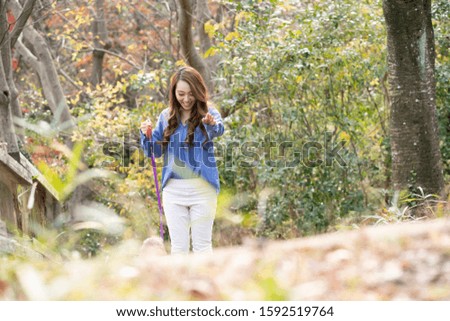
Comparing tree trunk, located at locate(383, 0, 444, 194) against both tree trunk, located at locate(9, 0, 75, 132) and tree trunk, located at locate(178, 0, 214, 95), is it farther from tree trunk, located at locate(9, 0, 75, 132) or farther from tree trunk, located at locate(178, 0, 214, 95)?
tree trunk, located at locate(9, 0, 75, 132)

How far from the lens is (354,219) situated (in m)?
9.92

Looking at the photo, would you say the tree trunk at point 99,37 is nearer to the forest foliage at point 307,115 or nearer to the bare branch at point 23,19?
the forest foliage at point 307,115

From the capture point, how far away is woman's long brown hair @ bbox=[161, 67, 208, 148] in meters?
6.18

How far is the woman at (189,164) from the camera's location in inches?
242

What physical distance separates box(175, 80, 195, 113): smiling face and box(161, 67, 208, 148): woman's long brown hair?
1.0 inches

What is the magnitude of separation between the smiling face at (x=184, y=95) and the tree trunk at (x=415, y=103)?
103 inches

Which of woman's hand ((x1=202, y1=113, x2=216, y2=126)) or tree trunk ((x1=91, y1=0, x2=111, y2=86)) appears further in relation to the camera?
tree trunk ((x1=91, y1=0, x2=111, y2=86))

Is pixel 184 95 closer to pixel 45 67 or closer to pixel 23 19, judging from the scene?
pixel 23 19

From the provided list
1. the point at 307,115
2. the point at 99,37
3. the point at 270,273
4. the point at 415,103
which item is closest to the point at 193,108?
the point at 415,103

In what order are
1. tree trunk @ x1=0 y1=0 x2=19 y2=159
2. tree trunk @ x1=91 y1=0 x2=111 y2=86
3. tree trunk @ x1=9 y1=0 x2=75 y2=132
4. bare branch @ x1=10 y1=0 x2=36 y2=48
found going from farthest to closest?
tree trunk @ x1=91 y1=0 x2=111 y2=86 < tree trunk @ x1=9 y1=0 x2=75 y2=132 < bare branch @ x1=10 y1=0 x2=36 y2=48 < tree trunk @ x1=0 y1=0 x2=19 y2=159

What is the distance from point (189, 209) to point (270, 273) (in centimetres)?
303

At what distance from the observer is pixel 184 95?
620cm
